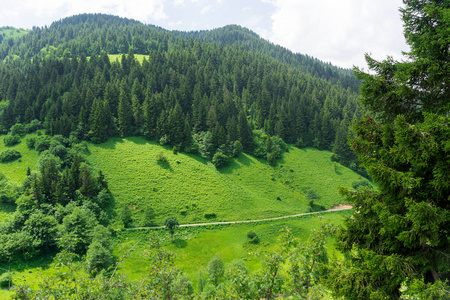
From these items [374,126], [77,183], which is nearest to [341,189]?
[374,126]

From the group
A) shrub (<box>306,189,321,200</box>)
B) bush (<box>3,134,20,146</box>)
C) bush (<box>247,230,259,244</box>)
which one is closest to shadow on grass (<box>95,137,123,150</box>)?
bush (<box>3,134,20,146</box>)

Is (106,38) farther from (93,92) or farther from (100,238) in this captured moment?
(100,238)

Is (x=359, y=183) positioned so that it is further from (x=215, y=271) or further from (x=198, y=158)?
(x=215, y=271)

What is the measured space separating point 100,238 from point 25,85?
373 ft

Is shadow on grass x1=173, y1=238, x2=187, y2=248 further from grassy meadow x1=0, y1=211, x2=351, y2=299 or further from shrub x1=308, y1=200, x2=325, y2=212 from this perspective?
shrub x1=308, y1=200, x2=325, y2=212

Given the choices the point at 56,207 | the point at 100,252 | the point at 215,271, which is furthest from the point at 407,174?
the point at 56,207

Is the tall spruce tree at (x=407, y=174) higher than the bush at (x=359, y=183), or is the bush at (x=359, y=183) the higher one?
the tall spruce tree at (x=407, y=174)

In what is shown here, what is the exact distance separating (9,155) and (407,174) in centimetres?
9813

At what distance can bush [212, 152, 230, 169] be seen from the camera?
8475cm

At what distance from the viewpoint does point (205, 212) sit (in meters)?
65.2

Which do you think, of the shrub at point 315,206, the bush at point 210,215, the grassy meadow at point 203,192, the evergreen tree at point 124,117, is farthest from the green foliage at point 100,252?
the shrub at point 315,206

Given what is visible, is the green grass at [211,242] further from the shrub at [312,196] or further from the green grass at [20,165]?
the green grass at [20,165]

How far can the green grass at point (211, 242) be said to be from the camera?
1817 inches

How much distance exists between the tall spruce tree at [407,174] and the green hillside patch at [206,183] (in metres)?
55.9
